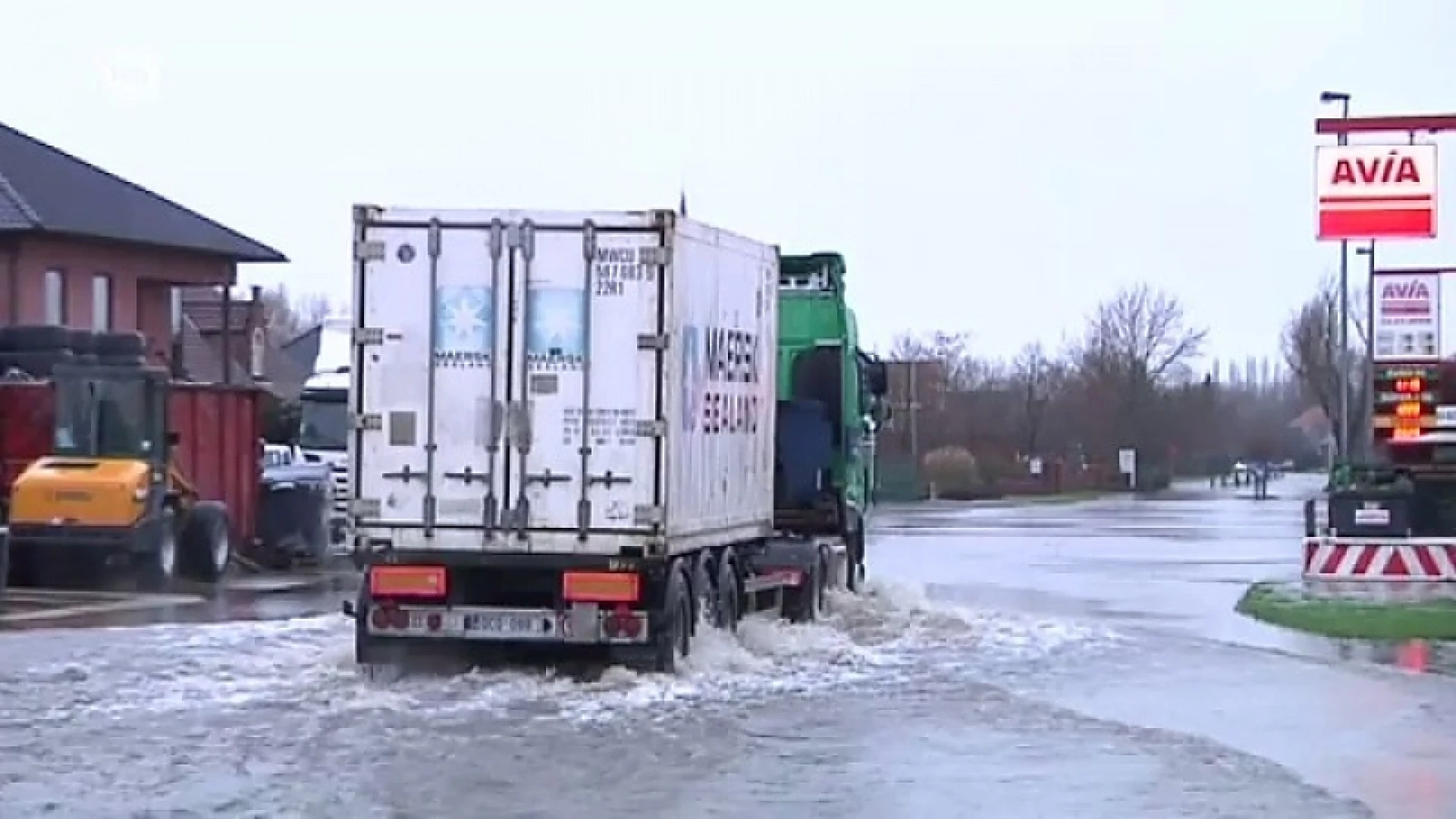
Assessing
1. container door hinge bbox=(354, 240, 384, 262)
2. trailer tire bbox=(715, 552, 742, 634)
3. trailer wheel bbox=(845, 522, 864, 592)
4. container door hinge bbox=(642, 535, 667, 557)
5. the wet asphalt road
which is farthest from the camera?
trailer wheel bbox=(845, 522, 864, 592)

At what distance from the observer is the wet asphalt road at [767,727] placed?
1292 centimetres

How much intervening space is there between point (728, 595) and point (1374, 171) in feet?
50.7

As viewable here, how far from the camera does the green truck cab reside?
2372 cm

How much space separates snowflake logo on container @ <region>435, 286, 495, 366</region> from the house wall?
24.8 m

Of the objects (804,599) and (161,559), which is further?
(161,559)

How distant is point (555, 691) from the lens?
56.6 feet

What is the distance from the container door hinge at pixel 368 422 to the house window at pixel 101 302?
29357mm

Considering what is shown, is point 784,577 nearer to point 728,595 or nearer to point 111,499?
point 728,595

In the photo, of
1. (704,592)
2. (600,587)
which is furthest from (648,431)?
(704,592)

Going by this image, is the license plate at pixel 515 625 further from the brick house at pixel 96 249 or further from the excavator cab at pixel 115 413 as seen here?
the brick house at pixel 96 249

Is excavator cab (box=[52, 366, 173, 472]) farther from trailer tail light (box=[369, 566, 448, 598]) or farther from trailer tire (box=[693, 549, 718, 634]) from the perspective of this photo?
trailer tail light (box=[369, 566, 448, 598])

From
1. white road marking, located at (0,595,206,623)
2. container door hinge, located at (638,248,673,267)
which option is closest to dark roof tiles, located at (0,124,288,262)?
white road marking, located at (0,595,206,623)

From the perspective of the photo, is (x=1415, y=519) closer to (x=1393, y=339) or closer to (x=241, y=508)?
(x=1393, y=339)

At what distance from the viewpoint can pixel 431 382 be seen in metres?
17.6
